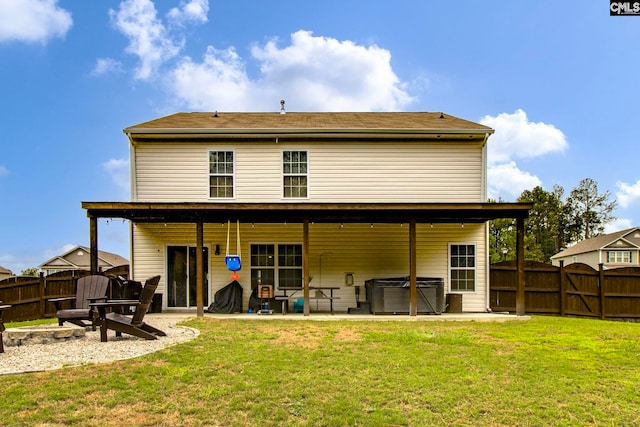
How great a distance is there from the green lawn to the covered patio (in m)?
3.49

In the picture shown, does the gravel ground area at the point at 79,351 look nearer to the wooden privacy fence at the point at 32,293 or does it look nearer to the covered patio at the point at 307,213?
the covered patio at the point at 307,213

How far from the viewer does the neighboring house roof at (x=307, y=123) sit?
12.0 metres

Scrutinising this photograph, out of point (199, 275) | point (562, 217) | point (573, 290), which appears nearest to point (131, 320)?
point (199, 275)

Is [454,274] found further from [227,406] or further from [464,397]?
[227,406]

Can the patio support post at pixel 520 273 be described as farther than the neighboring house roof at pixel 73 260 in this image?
No

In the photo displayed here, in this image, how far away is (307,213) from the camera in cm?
1055

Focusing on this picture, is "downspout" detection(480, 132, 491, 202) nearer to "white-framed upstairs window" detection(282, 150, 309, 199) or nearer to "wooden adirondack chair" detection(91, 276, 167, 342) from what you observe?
"white-framed upstairs window" detection(282, 150, 309, 199)

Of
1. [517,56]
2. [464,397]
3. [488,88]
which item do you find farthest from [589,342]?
[517,56]

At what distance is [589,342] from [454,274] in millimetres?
5246

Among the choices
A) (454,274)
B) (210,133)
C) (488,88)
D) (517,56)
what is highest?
(517,56)

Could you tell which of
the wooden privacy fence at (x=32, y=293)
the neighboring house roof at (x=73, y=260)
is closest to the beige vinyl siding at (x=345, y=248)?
the wooden privacy fence at (x=32, y=293)

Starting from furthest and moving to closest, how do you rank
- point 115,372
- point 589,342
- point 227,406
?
point 589,342 → point 115,372 → point 227,406

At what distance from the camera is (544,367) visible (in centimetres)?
561

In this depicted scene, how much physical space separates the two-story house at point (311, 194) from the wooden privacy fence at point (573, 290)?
68cm
